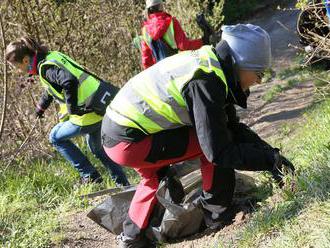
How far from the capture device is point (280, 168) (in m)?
3.36

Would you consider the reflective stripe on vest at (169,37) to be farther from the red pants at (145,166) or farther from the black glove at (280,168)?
the black glove at (280,168)

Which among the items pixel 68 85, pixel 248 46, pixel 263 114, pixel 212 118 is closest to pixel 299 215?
pixel 212 118

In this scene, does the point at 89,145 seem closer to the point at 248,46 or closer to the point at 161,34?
the point at 161,34

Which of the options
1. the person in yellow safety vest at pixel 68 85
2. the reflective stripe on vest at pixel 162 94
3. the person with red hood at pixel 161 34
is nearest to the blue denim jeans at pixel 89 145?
the person in yellow safety vest at pixel 68 85

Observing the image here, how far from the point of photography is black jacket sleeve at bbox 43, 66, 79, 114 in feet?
15.7

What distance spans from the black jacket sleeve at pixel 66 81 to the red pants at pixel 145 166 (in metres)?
1.42

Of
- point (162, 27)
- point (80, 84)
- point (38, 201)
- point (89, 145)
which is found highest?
point (80, 84)

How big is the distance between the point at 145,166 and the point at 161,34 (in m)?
2.89

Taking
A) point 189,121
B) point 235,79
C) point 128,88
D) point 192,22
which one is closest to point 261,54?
point 235,79

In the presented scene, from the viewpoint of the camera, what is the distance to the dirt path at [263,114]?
137 inches

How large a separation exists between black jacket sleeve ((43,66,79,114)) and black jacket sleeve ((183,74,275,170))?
2001 mm

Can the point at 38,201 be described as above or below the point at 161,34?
below

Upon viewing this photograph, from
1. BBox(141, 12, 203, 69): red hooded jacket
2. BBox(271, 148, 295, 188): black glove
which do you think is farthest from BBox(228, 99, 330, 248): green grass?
BBox(141, 12, 203, 69): red hooded jacket

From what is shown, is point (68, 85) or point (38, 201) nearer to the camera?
point (68, 85)
